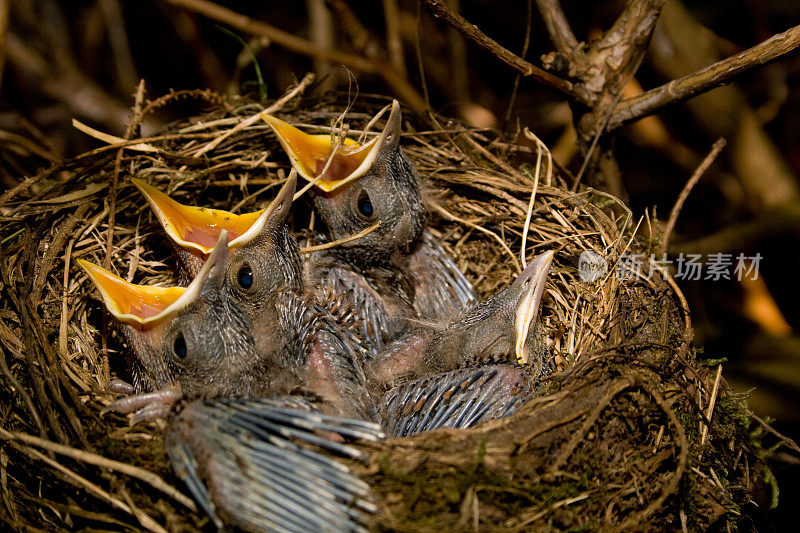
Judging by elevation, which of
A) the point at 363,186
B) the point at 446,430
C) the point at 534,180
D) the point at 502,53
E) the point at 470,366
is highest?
the point at 502,53

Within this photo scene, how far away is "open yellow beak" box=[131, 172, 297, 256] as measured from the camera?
1.42m

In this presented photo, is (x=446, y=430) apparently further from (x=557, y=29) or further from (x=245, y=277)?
(x=557, y=29)

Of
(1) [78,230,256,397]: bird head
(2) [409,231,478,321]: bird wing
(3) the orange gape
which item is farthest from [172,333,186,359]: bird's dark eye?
(2) [409,231,478,321]: bird wing

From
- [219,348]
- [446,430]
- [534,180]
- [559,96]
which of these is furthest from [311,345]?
[559,96]

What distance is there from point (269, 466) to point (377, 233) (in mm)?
801

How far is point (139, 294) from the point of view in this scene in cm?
136

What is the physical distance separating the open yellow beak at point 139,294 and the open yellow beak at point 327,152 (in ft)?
1.31

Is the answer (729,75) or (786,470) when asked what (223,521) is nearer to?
(729,75)

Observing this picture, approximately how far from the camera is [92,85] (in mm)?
2693

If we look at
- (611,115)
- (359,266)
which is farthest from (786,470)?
(359,266)

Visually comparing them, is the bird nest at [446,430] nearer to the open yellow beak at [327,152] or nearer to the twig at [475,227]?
the twig at [475,227]

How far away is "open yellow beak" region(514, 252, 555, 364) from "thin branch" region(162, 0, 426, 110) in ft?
2.51

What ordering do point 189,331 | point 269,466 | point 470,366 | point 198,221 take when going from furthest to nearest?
point 198,221
point 470,366
point 189,331
point 269,466

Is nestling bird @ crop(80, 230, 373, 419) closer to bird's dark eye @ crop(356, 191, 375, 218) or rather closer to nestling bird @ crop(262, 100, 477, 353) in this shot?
nestling bird @ crop(262, 100, 477, 353)
